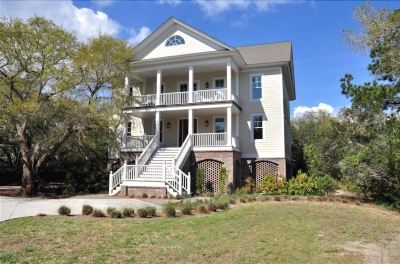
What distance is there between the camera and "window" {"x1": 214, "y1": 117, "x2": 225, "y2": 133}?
23922 mm

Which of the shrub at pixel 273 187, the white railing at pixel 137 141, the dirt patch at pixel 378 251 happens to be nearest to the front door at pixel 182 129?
the white railing at pixel 137 141

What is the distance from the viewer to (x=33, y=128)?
20281 mm

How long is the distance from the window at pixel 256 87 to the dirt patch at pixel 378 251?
15.6m

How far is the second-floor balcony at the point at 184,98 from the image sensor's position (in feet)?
71.6

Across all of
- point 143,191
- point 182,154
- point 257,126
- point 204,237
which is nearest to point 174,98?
point 182,154

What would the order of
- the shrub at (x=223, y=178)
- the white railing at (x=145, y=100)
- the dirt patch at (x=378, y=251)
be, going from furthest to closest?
the white railing at (x=145, y=100) → the shrub at (x=223, y=178) → the dirt patch at (x=378, y=251)

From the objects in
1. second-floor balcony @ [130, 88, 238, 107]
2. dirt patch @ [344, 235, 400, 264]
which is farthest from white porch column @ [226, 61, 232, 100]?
dirt patch @ [344, 235, 400, 264]

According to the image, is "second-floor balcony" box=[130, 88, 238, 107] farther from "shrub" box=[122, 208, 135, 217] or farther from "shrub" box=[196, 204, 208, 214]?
"shrub" box=[122, 208, 135, 217]

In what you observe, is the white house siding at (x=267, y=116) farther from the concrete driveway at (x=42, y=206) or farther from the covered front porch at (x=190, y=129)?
the concrete driveway at (x=42, y=206)

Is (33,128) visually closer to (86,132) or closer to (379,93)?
(86,132)

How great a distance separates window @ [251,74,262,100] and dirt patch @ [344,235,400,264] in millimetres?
15580

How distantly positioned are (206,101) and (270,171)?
6.10 meters

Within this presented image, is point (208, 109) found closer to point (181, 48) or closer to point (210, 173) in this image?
point (210, 173)

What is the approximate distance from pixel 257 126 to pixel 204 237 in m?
15.3
